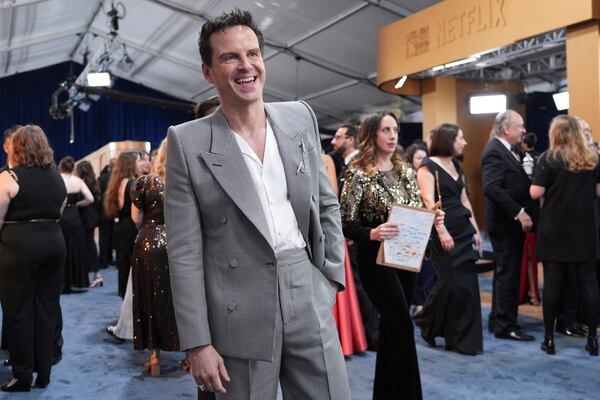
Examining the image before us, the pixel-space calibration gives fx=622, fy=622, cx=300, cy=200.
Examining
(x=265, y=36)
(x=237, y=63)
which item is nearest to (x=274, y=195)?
(x=237, y=63)

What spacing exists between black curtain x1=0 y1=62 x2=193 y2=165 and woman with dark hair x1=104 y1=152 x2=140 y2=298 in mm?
14270

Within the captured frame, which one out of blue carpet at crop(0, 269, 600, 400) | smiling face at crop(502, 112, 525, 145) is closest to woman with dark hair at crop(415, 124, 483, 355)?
blue carpet at crop(0, 269, 600, 400)

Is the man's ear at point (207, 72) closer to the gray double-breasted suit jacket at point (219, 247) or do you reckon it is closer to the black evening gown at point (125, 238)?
the gray double-breasted suit jacket at point (219, 247)

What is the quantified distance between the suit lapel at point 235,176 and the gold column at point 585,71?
17.3 feet

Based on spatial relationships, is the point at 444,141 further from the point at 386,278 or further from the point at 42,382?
the point at 42,382

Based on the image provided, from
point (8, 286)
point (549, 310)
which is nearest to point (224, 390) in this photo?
point (8, 286)

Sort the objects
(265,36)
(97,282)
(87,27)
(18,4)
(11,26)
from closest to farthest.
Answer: (97,282) → (18,4) → (265,36) → (11,26) → (87,27)

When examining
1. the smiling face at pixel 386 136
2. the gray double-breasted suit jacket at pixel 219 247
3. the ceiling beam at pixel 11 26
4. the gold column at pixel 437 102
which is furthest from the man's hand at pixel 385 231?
the ceiling beam at pixel 11 26

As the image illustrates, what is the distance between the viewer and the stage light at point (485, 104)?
1036 centimetres

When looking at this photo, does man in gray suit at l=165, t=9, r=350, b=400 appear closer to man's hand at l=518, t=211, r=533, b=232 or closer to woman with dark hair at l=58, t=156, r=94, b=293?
man's hand at l=518, t=211, r=533, b=232

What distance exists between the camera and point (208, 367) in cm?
142

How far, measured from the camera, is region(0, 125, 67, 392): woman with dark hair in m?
3.48

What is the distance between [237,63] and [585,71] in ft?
18.1

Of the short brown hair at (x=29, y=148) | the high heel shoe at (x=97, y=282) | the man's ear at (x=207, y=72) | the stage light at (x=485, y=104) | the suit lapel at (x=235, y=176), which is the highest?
the stage light at (x=485, y=104)
